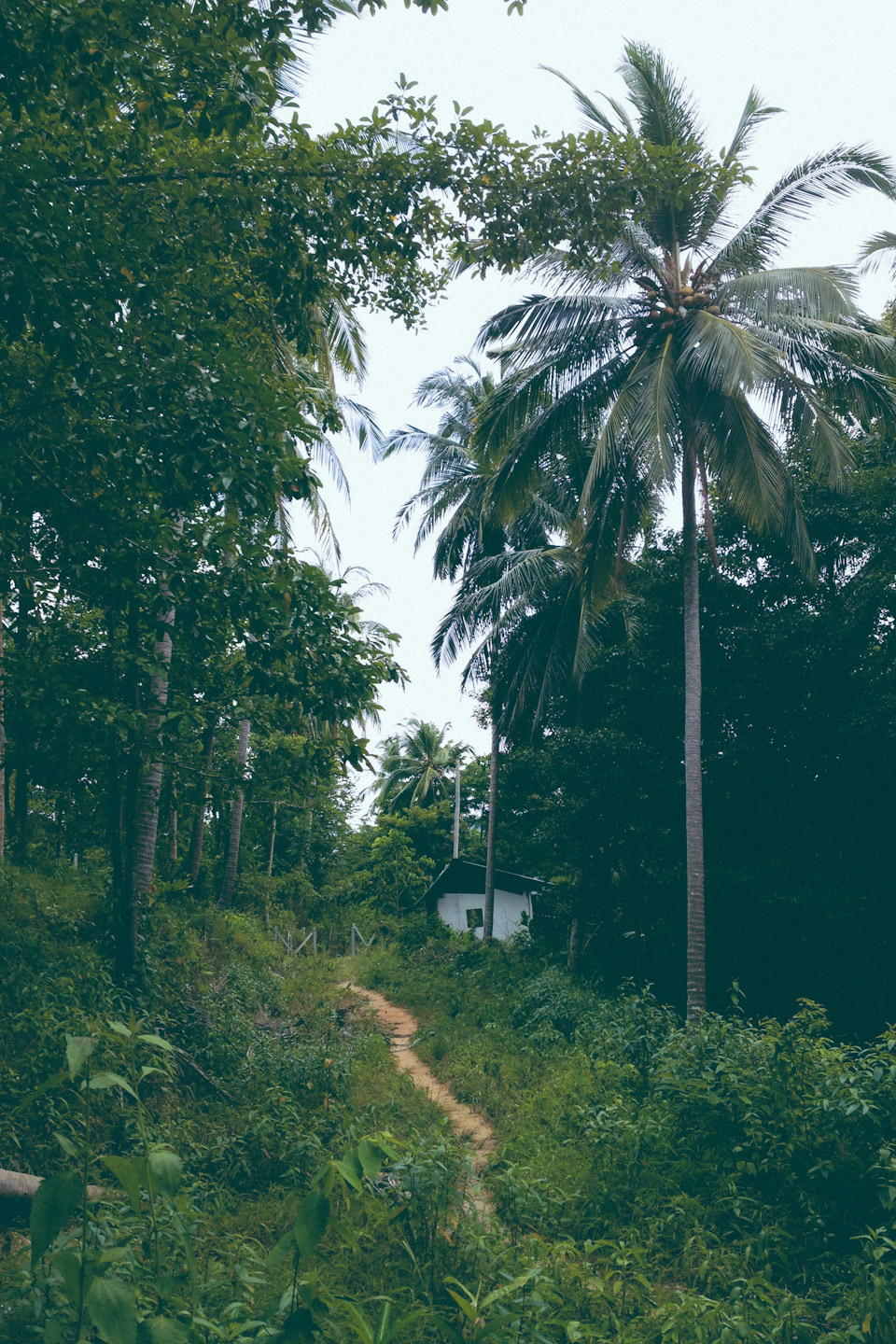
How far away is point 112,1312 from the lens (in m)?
1.56

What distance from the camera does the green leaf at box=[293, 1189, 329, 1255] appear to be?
1.74m

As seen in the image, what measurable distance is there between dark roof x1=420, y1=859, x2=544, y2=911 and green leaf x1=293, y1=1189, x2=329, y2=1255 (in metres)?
23.0

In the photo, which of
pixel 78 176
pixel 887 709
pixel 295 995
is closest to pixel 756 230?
pixel 887 709

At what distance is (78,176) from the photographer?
160 inches

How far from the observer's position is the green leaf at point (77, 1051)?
5.20 feet

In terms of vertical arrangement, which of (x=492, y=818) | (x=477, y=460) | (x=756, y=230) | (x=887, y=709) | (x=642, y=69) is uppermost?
(x=642, y=69)

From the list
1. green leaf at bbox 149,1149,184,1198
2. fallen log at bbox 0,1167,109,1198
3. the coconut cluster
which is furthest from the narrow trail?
the coconut cluster

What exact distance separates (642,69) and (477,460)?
502 centimetres

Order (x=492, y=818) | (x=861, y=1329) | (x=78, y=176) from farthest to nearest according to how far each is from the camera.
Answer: (x=492, y=818) < (x=78, y=176) < (x=861, y=1329)

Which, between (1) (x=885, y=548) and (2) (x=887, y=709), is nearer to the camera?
(2) (x=887, y=709)

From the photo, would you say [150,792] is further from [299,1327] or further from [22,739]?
[299,1327]

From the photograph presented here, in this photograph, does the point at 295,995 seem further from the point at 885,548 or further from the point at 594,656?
the point at 885,548

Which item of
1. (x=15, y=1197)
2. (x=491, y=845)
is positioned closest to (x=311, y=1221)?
(x=15, y=1197)

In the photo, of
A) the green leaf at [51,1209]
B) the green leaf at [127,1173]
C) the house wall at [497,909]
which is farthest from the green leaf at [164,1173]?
the house wall at [497,909]
